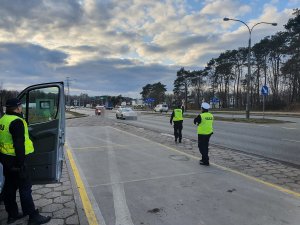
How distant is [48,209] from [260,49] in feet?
226

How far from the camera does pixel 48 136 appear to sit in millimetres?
5109

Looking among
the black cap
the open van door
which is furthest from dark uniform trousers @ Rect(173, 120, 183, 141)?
the black cap

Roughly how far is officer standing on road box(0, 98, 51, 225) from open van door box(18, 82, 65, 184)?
315 mm

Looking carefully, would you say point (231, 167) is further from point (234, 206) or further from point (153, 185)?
point (234, 206)

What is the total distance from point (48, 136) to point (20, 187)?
0.82 metres

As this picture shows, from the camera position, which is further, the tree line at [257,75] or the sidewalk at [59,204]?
the tree line at [257,75]

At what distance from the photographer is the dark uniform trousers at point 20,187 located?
4695 mm

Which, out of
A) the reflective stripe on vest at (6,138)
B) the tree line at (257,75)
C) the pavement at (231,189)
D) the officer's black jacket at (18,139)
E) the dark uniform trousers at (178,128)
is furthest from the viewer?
the tree line at (257,75)

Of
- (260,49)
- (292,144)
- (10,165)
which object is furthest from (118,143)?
(260,49)

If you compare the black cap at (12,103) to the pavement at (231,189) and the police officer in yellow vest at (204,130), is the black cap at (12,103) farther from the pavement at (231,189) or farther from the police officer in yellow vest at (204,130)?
the police officer in yellow vest at (204,130)

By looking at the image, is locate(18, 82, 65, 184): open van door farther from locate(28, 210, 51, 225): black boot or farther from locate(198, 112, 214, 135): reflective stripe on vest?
locate(198, 112, 214, 135): reflective stripe on vest

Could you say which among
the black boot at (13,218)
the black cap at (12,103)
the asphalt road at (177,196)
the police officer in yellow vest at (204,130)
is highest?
the black cap at (12,103)

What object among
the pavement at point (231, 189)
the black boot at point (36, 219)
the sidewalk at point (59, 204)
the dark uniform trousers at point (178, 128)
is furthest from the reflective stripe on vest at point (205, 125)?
the black boot at point (36, 219)

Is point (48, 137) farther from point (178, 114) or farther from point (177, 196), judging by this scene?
point (178, 114)
